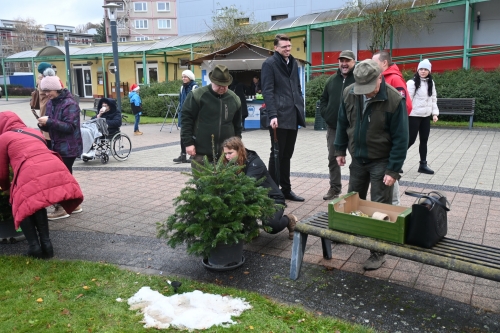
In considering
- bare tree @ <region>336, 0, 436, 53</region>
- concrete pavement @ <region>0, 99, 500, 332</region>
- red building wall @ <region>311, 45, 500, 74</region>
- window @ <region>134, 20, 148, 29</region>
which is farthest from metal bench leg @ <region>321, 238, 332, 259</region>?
window @ <region>134, 20, 148, 29</region>

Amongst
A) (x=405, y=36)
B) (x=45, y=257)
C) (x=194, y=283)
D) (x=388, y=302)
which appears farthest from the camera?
(x=405, y=36)

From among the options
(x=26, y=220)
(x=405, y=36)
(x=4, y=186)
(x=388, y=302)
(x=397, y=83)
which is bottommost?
(x=388, y=302)

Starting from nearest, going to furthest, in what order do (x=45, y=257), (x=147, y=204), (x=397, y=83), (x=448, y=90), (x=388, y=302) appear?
(x=388, y=302) → (x=45, y=257) → (x=397, y=83) → (x=147, y=204) → (x=448, y=90)

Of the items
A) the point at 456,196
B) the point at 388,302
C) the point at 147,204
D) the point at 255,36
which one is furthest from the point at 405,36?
the point at 388,302

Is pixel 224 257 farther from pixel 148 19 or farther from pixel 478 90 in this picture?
pixel 148 19

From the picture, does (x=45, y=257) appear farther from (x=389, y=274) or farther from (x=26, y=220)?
(x=389, y=274)

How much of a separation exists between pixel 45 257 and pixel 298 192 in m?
3.58

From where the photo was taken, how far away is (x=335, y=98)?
5977mm

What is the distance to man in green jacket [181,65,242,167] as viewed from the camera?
5152 millimetres

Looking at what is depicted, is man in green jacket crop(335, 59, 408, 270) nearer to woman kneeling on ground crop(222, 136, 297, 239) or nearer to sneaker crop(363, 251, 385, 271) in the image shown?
sneaker crop(363, 251, 385, 271)

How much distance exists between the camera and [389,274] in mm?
4023

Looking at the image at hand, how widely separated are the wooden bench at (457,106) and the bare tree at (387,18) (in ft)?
17.0

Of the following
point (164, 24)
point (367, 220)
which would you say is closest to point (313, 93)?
point (367, 220)

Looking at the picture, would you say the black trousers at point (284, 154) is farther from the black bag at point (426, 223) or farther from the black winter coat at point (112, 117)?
the black winter coat at point (112, 117)
